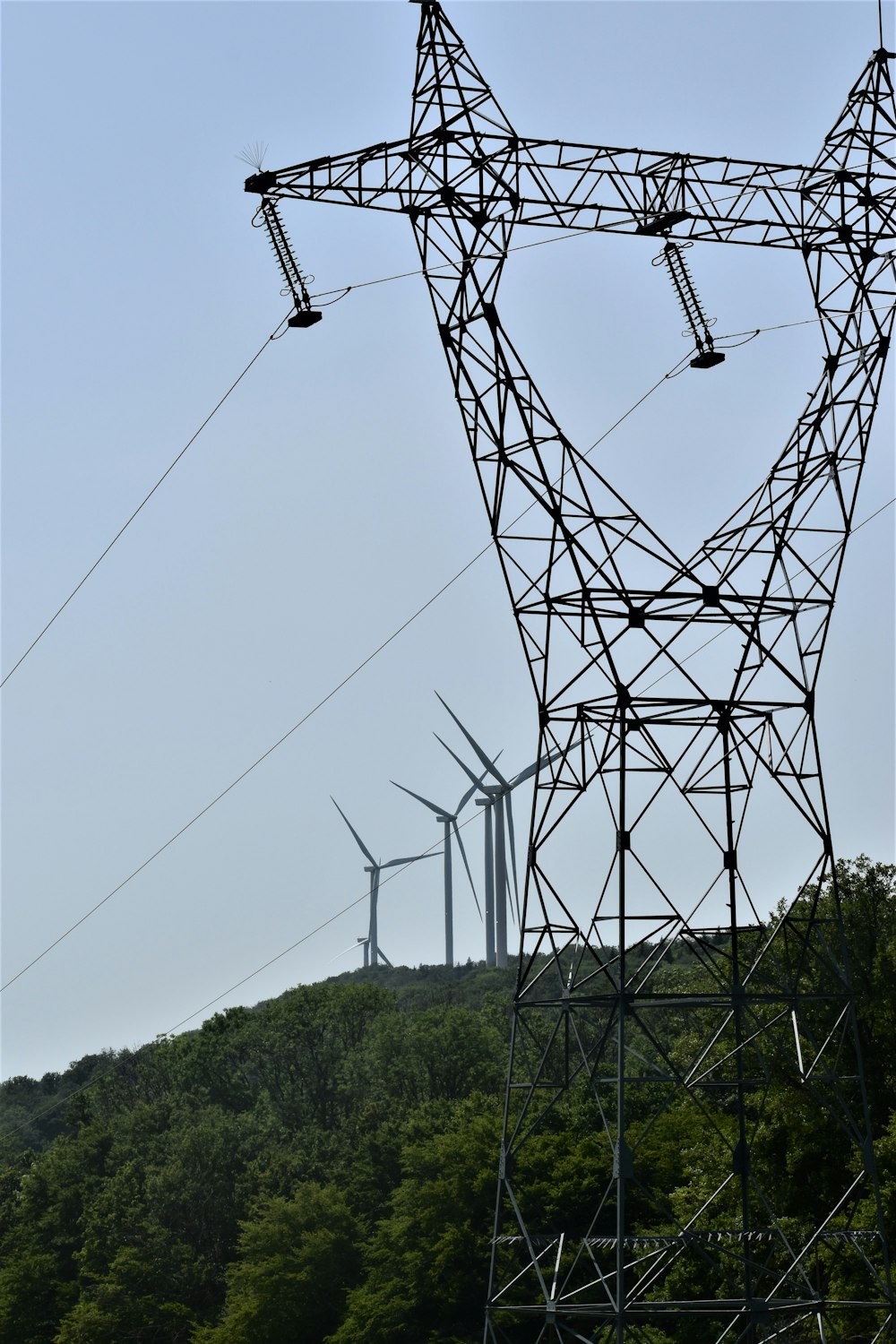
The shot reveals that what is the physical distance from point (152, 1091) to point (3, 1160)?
18123 mm

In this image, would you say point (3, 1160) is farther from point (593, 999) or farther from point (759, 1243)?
point (593, 999)

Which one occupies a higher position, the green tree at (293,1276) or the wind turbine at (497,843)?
the wind turbine at (497,843)

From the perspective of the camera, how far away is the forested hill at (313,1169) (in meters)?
67.8

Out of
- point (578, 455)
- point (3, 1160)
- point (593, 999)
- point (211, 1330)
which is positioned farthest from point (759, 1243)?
point (3, 1160)

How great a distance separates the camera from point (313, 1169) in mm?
97625

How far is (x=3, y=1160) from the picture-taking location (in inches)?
5591

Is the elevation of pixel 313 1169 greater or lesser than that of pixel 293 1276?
greater

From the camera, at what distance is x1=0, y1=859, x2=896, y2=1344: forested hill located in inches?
2670

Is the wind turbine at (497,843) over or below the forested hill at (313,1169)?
over

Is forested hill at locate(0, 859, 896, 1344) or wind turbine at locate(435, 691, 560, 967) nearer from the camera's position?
forested hill at locate(0, 859, 896, 1344)

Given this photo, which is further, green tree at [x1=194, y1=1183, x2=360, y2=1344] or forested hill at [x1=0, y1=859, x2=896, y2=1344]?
green tree at [x1=194, y1=1183, x2=360, y2=1344]

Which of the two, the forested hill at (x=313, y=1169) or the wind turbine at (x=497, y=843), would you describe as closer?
the forested hill at (x=313, y=1169)

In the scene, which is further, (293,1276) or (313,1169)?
(313,1169)

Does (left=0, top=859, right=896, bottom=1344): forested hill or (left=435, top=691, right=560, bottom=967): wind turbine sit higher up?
(left=435, top=691, right=560, bottom=967): wind turbine
